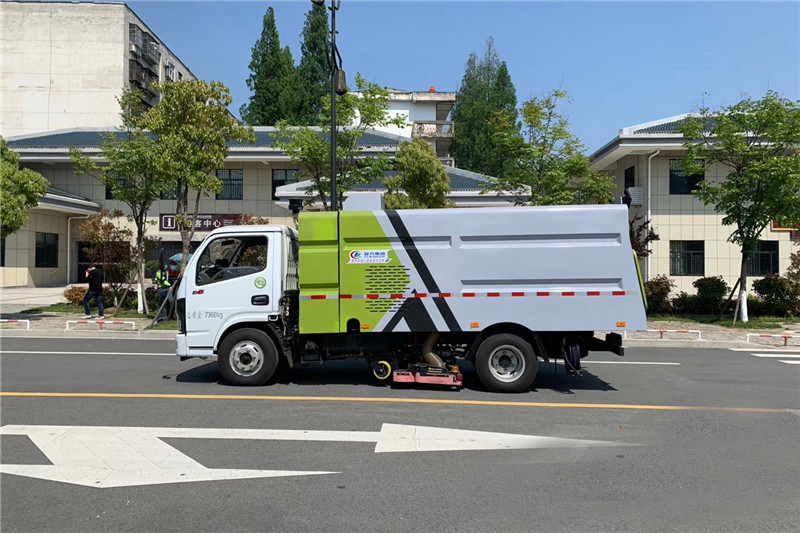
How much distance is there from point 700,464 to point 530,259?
3.49 metres

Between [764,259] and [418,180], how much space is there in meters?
14.4

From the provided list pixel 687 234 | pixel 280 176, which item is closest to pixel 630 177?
pixel 687 234

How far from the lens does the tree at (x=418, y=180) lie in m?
19.6

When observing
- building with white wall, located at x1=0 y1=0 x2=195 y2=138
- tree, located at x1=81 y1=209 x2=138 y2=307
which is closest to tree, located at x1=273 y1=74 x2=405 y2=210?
tree, located at x1=81 y1=209 x2=138 y2=307

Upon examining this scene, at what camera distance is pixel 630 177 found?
2583 centimetres

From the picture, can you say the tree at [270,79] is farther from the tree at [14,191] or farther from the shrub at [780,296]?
the shrub at [780,296]

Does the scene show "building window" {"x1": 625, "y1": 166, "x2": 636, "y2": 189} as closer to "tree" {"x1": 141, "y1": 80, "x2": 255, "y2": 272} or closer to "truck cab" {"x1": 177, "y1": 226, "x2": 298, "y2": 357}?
"tree" {"x1": 141, "y1": 80, "x2": 255, "y2": 272}

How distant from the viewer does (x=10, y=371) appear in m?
10.1

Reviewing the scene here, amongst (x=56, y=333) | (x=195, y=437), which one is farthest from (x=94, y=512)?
(x=56, y=333)

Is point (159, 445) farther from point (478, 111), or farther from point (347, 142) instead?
point (478, 111)

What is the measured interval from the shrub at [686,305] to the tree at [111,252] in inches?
727

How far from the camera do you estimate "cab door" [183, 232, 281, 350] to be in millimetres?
8898

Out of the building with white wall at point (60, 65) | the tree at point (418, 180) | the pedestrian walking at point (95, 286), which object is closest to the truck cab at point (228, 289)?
the tree at point (418, 180)

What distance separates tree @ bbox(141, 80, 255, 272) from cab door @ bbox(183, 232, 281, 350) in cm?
869
